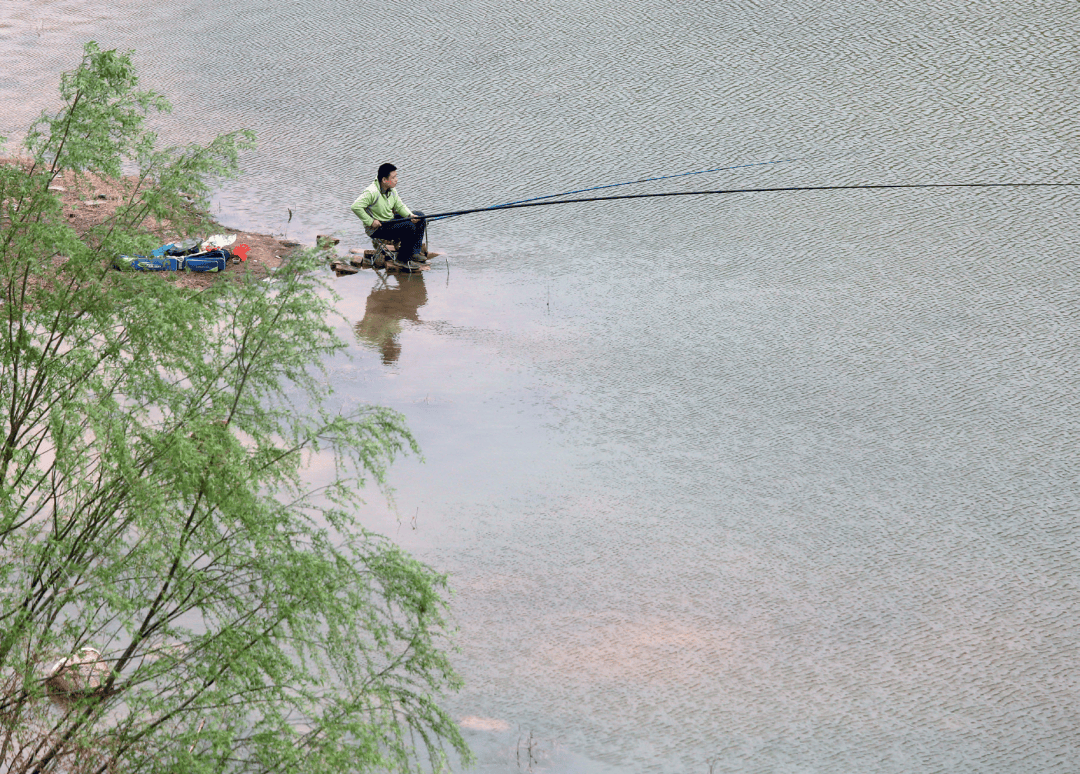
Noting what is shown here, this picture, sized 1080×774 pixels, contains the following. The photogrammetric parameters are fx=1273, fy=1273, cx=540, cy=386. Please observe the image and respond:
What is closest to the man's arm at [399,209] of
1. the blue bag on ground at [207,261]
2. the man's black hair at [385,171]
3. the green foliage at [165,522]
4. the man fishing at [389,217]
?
the man fishing at [389,217]

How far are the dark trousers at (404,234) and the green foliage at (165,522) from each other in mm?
6897

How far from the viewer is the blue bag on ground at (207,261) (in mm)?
12094

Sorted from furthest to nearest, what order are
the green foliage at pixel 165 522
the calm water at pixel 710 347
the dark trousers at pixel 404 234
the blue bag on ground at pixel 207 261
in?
the dark trousers at pixel 404 234
the blue bag on ground at pixel 207 261
the calm water at pixel 710 347
the green foliage at pixel 165 522

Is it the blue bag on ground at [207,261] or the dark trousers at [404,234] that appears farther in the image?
the dark trousers at [404,234]

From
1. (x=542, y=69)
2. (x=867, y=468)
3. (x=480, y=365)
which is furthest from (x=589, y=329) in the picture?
(x=542, y=69)

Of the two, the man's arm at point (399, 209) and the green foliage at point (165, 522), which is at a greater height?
→ the man's arm at point (399, 209)

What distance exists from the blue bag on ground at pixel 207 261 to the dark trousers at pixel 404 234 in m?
1.49

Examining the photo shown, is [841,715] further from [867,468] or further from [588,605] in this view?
[867,468]

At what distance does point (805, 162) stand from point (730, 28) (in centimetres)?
363

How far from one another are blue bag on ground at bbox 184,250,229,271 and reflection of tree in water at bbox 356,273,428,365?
1.45 metres

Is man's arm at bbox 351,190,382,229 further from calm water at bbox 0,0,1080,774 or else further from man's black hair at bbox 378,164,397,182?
calm water at bbox 0,0,1080,774

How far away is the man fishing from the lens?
41.2ft

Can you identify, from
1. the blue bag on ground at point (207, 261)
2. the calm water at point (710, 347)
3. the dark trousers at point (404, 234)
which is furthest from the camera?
the dark trousers at point (404, 234)

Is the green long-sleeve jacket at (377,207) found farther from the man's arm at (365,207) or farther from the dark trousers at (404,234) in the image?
the dark trousers at (404,234)
